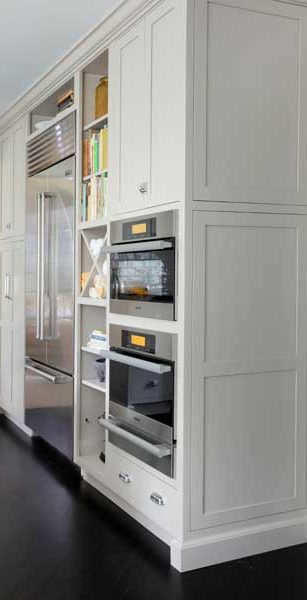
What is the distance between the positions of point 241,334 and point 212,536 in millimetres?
874

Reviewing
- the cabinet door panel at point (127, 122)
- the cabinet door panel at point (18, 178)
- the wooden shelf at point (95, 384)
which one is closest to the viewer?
the cabinet door panel at point (127, 122)

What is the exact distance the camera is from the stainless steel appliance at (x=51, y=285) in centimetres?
373

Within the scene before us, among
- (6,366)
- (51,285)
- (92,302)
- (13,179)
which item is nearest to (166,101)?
(92,302)

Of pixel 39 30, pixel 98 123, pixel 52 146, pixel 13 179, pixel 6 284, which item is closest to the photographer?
pixel 39 30

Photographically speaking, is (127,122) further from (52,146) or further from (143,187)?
(52,146)

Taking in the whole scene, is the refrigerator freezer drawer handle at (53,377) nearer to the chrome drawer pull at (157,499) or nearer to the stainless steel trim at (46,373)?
the stainless steel trim at (46,373)

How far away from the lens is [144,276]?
2791 millimetres

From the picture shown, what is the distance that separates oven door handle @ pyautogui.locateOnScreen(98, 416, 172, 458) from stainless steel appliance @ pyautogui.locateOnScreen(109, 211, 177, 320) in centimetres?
56

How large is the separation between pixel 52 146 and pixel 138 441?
2139 mm

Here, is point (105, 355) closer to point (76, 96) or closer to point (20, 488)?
point (20, 488)

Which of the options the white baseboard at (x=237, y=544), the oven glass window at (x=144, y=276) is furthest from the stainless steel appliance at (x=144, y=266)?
the white baseboard at (x=237, y=544)

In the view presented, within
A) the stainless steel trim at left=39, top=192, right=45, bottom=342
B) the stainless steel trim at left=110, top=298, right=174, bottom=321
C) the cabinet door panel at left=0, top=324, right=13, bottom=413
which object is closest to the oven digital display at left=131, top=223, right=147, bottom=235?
the stainless steel trim at left=110, top=298, right=174, bottom=321

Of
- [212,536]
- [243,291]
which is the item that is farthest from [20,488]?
[243,291]

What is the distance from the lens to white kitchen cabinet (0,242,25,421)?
4629 millimetres
